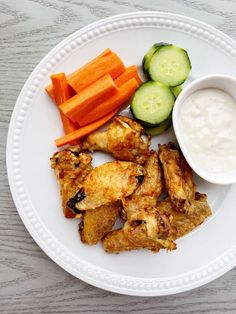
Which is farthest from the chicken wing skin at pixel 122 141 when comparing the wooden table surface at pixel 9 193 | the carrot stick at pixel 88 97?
the wooden table surface at pixel 9 193

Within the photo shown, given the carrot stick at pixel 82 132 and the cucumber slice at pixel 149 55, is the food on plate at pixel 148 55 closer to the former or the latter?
the cucumber slice at pixel 149 55

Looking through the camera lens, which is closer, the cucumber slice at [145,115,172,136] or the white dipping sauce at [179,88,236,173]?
the white dipping sauce at [179,88,236,173]

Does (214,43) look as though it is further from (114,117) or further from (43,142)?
(43,142)

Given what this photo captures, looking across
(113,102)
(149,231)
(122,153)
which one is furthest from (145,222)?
(113,102)

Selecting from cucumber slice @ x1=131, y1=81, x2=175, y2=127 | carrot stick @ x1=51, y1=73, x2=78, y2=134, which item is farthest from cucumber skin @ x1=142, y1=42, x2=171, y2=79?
carrot stick @ x1=51, y1=73, x2=78, y2=134

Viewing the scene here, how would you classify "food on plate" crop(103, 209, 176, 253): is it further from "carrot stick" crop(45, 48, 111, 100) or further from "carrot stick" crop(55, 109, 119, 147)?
"carrot stick" crop(45, 48, 111, 100)

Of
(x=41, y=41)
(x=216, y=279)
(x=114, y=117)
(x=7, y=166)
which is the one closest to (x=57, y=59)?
(x=41, y=41)
